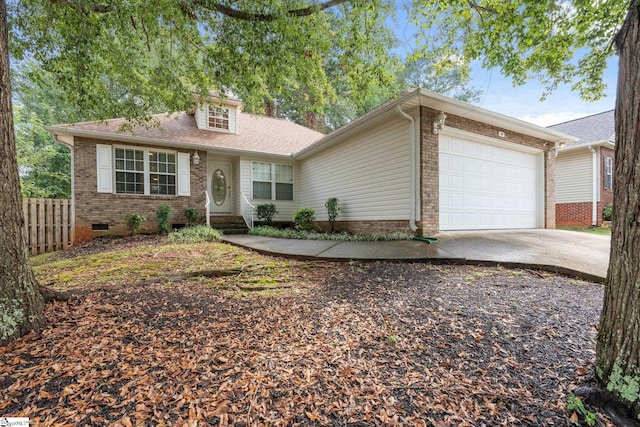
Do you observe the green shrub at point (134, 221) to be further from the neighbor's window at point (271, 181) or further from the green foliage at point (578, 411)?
the green foliage at point (578, 411)

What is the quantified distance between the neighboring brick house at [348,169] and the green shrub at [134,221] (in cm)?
40

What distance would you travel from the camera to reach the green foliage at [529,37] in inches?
155

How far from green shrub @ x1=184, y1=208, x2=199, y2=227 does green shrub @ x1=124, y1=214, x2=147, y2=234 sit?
1.29 m

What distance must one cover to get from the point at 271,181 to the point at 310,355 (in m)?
9.72

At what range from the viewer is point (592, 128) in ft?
41.2

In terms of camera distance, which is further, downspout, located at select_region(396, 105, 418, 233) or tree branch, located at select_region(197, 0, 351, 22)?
downspout, located at select_region(396, 105, 418, 233)

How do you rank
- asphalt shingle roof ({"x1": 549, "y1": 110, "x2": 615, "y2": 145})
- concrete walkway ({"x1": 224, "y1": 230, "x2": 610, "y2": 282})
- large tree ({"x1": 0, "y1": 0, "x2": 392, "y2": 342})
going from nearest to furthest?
large tree ({"x1": 0, "y1": 0, "x2": 392, "y2": 342}), concrete walkway ({"x1": 224, "y1": 230, "x2": 610, "y2": 282}), asphalt shingle roof ({"x1": 549, "y1": 110, "x2": 615, "y2": 145})

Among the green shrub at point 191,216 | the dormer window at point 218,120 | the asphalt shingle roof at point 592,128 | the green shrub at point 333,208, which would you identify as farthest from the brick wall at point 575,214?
the green shrub at point 191,216

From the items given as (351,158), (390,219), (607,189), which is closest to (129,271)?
(390,219)

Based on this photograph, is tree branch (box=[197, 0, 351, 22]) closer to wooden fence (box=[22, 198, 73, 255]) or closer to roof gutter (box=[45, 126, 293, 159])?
roof gutter (box=[45, 126, 293, 159])

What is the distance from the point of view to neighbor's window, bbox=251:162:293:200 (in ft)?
36.2

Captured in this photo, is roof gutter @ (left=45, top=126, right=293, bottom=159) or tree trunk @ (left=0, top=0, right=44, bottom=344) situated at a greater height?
roof gutter @ (left=45, top=126, right=293, bottom=159)

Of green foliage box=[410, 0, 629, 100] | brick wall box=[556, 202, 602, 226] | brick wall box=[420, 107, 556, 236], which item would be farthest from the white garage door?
brick wall box=[556, 202, 602, 226]

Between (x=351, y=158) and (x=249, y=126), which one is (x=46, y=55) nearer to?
(x=351, y=158)
